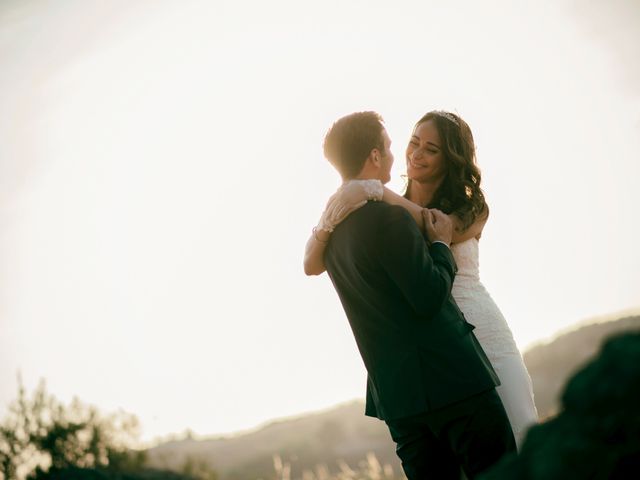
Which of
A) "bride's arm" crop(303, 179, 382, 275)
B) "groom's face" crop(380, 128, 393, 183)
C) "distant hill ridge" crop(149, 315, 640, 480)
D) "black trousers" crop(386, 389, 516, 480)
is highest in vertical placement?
"groom's face" crop(380, 128, 393, 183)

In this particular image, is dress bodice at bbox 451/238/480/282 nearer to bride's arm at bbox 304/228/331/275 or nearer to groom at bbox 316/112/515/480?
groom at bbox 316/112/515/480

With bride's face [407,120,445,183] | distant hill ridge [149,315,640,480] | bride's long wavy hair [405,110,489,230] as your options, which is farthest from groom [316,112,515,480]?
distant hill ridge [149,315,640,480]

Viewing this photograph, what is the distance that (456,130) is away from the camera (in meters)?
4.48

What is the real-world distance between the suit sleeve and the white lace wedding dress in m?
1.01

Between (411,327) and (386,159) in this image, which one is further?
(386,159)

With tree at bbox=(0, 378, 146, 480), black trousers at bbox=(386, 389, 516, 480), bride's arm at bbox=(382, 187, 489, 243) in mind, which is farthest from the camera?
tree at bbox=(0, 378, 146, 480)

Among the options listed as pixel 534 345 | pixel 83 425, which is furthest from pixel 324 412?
pixel 83 425

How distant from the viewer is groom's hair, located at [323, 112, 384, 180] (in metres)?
3.47

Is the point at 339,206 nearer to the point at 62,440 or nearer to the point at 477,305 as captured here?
the point at 477,305

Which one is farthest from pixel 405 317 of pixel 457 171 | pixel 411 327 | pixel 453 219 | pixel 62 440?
pixel 62 440

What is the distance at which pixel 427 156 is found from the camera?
449 cm

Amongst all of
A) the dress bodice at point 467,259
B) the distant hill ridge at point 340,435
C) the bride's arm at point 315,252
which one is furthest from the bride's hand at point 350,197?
the distant hill ridge at point 340,435

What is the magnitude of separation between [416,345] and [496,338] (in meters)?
1.12

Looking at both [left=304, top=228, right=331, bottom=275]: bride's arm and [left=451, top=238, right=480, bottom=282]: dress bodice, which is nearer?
[left=304, top=228, right=331, bottom=275]: bride's arm
